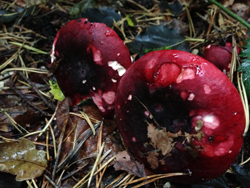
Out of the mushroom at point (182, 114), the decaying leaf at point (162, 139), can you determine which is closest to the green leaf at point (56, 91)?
the mushroom at point (182, 114)

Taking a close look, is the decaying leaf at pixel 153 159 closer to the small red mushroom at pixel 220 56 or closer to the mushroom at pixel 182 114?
the mushroom at pixel 182 114

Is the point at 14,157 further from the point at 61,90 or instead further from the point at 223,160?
the point at 223,160

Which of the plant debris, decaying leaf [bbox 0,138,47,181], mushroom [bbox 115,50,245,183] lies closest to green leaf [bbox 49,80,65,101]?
the plant debris

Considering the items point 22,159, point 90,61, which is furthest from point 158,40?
point 22,159

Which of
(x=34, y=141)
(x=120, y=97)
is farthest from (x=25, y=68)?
(x=120, y=97)

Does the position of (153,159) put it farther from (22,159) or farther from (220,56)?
(220,56)
